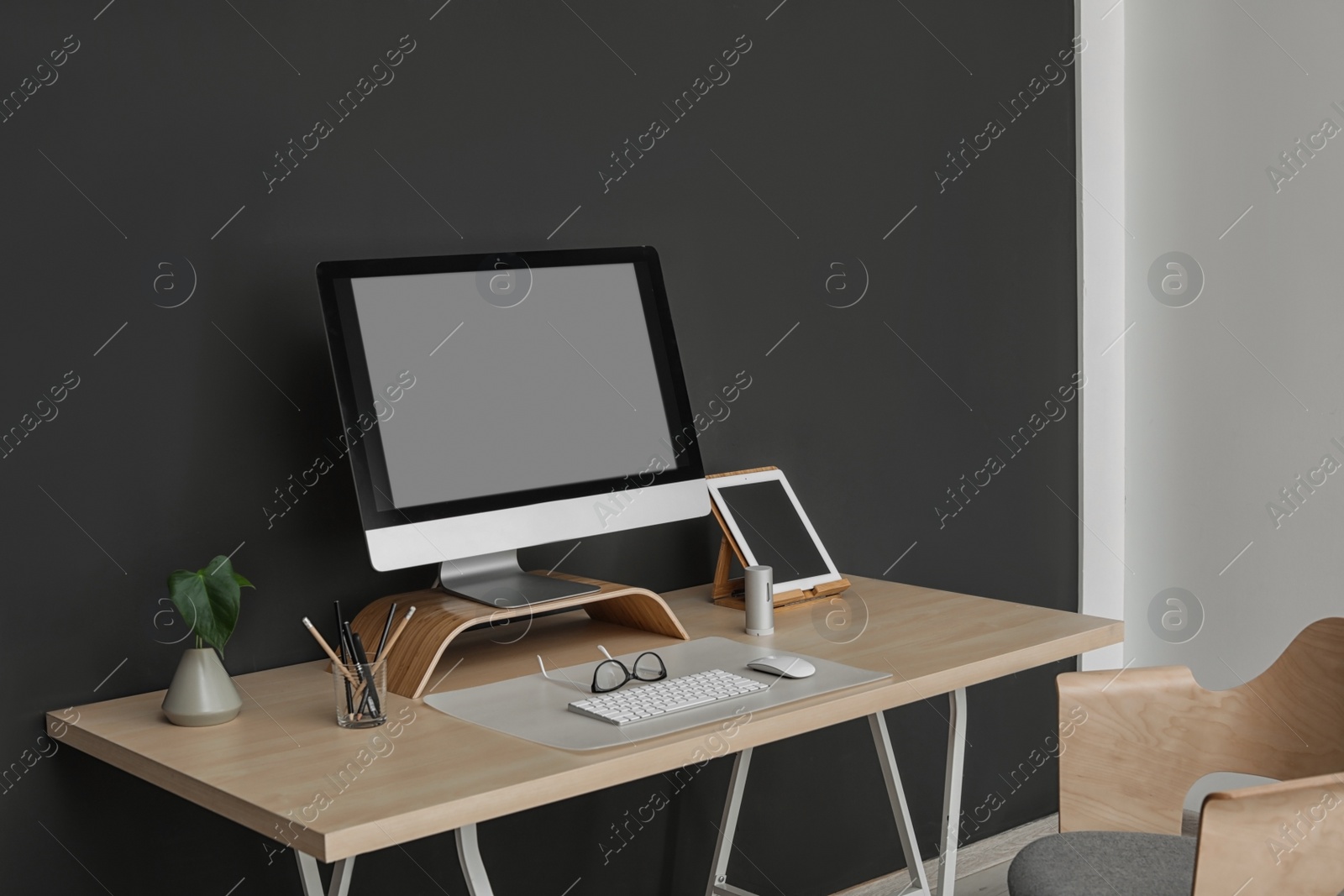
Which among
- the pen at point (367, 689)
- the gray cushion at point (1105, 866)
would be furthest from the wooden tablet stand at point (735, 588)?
the pen at point (367, 689)

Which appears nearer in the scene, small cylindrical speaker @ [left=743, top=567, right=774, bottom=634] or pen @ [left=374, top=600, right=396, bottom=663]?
pen @ [left=374, top=600, right=396, bottom=663]

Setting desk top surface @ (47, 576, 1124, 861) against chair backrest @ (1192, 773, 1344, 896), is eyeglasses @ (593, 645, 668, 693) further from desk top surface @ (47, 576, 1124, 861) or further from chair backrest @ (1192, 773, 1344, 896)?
chair backrest @ (1192, 773, 1344, 896)

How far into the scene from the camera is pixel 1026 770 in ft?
11.3

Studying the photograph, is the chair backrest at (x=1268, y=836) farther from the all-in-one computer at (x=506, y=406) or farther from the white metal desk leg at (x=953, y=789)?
the all-in-one computer at (x=506, y=406)

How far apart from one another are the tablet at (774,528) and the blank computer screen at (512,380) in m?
0.30

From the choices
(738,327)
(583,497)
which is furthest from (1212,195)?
(583,497)

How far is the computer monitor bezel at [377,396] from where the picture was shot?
189 cm

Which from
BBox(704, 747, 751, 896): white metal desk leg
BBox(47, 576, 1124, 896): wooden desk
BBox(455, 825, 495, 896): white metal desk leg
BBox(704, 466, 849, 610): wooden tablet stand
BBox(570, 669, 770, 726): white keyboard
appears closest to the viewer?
BBox(47, 576, 1124, 896): wooden desk

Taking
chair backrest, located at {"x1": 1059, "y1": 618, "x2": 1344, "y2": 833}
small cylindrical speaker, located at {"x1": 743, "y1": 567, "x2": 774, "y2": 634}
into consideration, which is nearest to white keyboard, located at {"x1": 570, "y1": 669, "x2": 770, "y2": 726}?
small cylindrical speaker, located at {"x1": 743, "y1": 567, "x2": 774, "y2": 634}

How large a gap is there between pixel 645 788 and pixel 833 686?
97 centimetres

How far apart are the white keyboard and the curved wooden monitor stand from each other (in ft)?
0.74

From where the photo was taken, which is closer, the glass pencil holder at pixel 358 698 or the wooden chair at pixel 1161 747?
the glass pencil holder at pixel 358 698

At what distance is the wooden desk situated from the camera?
1.39 m

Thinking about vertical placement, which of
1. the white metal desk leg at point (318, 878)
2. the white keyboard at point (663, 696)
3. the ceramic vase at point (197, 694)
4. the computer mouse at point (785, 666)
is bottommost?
the white metal desk leg at point (318, 878)
